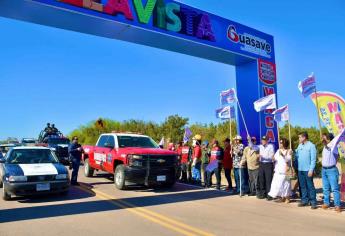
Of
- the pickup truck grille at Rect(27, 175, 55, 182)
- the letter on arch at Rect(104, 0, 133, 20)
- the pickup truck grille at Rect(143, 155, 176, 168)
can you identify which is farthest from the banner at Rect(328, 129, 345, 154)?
the pickup truck grille at Rect(27, 175, 55, 182)

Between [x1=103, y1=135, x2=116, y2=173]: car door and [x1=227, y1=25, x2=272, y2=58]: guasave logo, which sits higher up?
[x1=227, y1=25, x2=272, y2=58]: guasave logo

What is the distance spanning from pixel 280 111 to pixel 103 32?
6421 millimetres

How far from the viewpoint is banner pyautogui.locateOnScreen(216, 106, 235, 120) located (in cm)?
1373

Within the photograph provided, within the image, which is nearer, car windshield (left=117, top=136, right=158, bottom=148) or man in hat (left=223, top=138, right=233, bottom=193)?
man in hat (left=223, top=138, right=233, bottom=193)

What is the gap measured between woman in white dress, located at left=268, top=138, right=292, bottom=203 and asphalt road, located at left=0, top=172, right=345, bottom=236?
0.34 metres

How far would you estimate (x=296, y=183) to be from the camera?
438 inches

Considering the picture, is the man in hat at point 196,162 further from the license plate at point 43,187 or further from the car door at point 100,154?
the license plate at point 43,187

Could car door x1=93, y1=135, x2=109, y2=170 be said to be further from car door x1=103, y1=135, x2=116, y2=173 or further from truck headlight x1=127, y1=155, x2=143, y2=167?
truck headlight x1=127, y1=155, x2=143, y2=167

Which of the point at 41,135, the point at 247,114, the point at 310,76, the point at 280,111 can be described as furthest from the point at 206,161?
the point at 41,135

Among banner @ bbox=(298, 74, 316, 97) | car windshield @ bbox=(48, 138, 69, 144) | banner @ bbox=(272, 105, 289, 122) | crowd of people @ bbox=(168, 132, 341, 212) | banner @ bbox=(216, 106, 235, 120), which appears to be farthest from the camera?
car windshield @ bbox=(48, 138, 69, 144)

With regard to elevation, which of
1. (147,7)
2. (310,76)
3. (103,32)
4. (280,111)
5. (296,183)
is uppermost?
(147,7)

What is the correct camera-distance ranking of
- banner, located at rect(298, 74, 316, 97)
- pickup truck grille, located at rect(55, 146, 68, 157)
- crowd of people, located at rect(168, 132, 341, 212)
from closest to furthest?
crowd of people, located at rect(168, 132, 341, 212) → banner, located at rect(298, 74, 316, 97) → pickup truck grille, located at rect(55, 146, 68, 157)

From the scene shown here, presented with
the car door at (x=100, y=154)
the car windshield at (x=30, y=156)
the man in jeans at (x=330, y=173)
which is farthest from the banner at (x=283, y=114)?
the car windshield at (x=30, y=156)

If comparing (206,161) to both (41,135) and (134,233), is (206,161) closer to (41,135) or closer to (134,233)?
(134,233)
